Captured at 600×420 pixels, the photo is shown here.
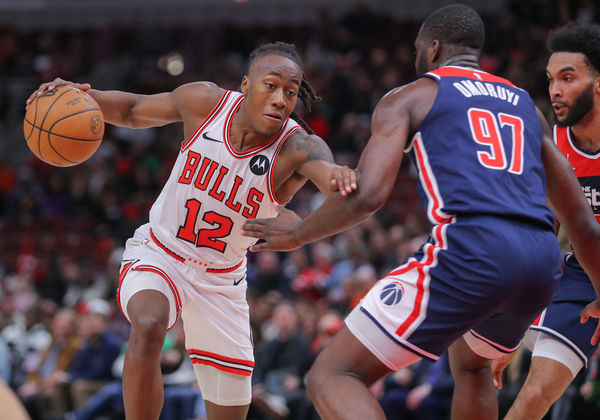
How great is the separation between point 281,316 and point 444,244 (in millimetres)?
6578

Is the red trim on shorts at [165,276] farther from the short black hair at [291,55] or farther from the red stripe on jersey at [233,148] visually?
the short black hair at [291,55]

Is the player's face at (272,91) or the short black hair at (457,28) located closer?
the short black hair at (457,28)

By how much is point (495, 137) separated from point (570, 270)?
1.70 metres

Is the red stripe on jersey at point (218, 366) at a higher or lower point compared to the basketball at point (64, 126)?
lower

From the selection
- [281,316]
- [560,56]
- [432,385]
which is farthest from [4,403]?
[281,316]

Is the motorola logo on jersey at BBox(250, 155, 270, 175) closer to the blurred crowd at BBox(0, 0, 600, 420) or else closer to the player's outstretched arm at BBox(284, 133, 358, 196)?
the player's outstretched arm at BBox(284, 133, 358, 196)

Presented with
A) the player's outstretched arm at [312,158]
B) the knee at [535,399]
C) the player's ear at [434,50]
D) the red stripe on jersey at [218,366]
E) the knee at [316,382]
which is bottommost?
the red stripe on jersey at [218,366]

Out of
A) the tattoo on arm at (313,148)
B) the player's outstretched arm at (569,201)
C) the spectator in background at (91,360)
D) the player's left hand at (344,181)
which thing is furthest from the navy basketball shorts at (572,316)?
the spectator in background at (91,360)

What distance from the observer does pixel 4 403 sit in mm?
1799

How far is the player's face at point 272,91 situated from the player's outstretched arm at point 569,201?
166 centimetres

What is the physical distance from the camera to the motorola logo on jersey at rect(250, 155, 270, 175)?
5203 mm

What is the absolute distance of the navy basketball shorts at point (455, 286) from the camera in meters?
3.58

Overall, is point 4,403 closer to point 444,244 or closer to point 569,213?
point 444,244

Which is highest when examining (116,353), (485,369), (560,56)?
(560,56)
